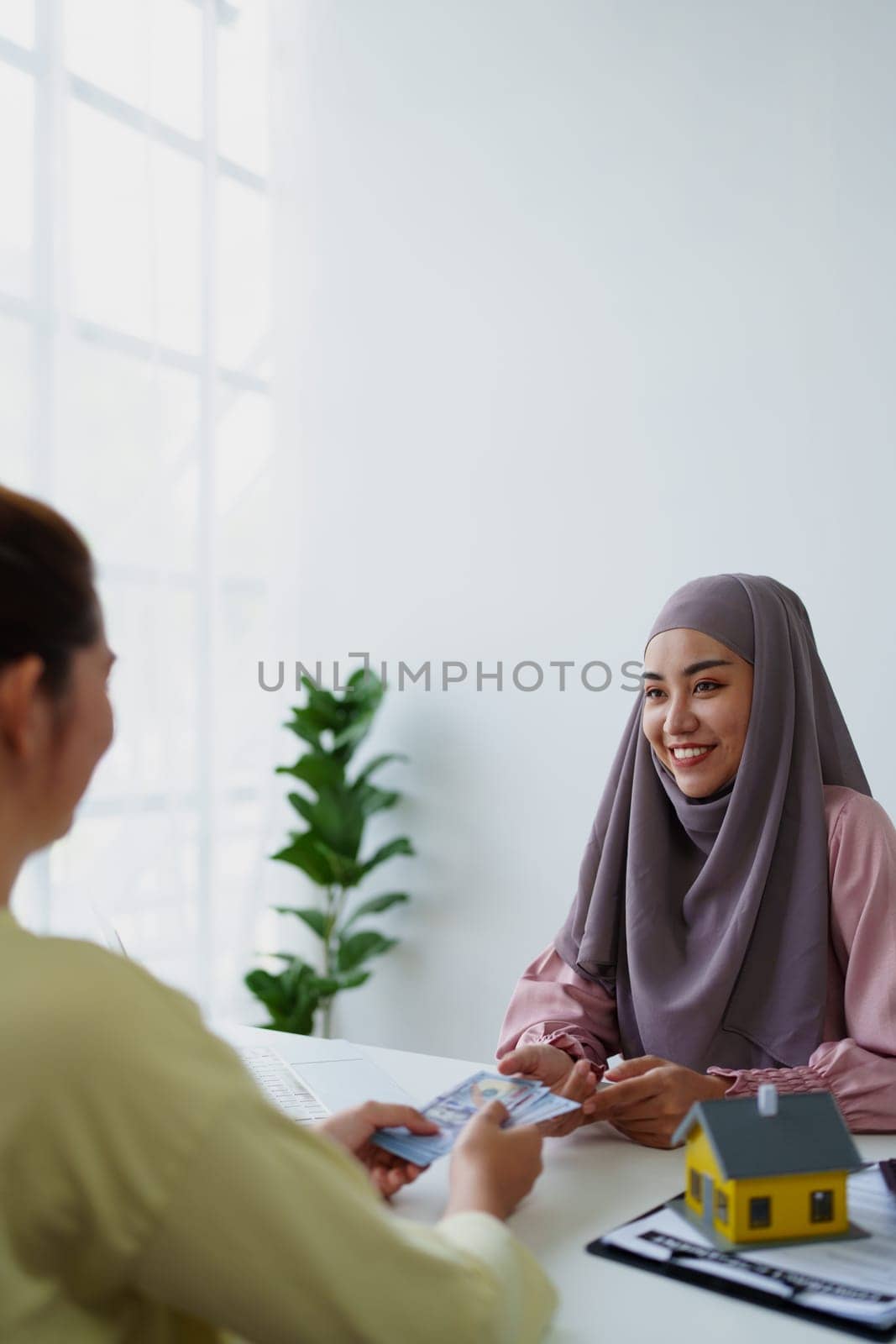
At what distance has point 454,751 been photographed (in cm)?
350

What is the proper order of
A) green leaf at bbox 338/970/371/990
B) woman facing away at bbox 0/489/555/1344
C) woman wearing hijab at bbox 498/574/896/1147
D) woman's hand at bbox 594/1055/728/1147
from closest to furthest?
woman facing away at bbox 0/489/555/1344, woman's hand at bbox 594/1055/728/1147, woman wearing hijab at bbox 498/574/896/1147, green leaf at bbox 338/970/371/990

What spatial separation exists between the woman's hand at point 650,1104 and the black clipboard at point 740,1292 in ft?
0.95

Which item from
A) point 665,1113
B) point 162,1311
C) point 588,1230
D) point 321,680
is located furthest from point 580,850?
point 162,1311

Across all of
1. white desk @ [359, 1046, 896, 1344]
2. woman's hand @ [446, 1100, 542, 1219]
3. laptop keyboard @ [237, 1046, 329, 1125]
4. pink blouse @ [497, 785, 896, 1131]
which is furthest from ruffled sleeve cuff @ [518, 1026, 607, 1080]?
woman's hand @ [446, 1100, 542, 1219]

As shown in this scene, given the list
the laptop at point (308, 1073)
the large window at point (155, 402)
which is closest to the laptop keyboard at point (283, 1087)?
the laptop at point (308, 1073)

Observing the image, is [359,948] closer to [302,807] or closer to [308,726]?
[302,807]

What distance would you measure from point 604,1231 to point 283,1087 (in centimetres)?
53

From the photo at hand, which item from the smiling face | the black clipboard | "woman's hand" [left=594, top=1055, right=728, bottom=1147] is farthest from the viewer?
the smiling face

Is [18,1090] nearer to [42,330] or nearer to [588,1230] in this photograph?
[588,1230]

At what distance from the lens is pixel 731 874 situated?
178 centimetres

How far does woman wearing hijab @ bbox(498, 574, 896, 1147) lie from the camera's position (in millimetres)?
1603

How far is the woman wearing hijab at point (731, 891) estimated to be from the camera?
160cm

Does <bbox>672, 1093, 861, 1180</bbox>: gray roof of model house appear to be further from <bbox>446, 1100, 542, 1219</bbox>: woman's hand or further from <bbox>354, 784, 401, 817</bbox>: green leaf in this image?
<bbox>354, 784, 401, 817</bbox>: green leaf

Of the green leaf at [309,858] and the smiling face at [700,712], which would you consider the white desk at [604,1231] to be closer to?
the smiling face at [700,712]
